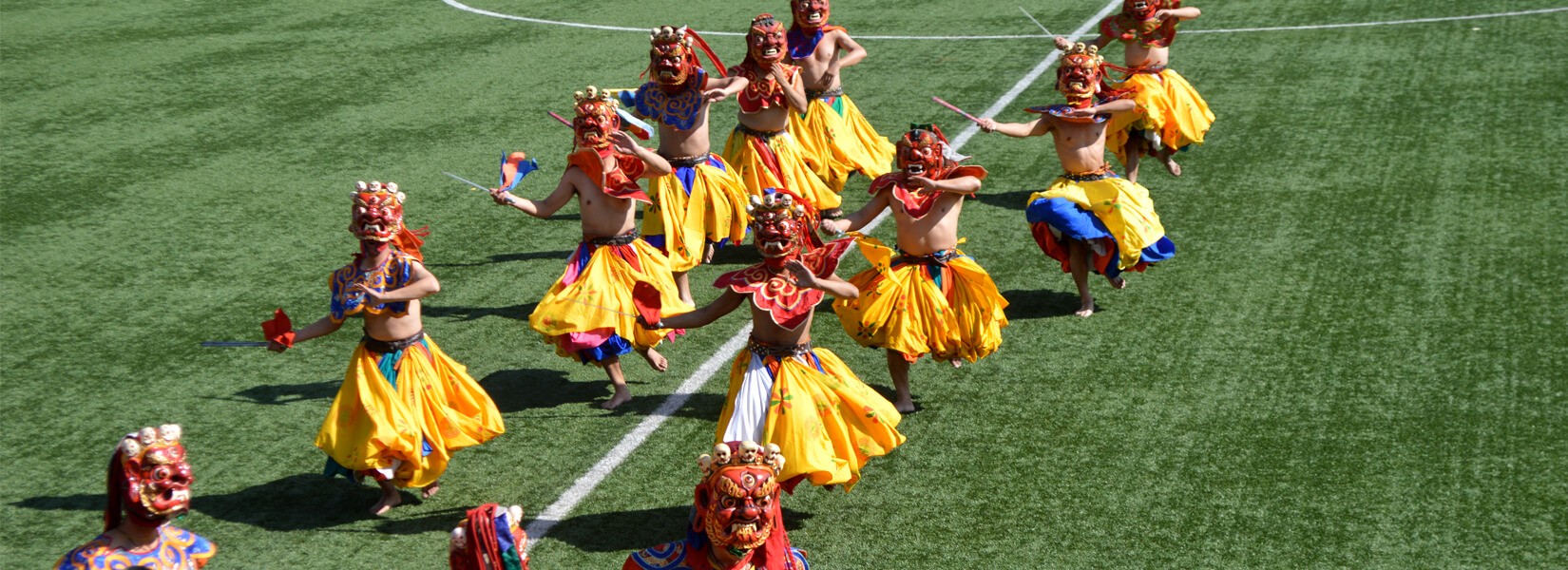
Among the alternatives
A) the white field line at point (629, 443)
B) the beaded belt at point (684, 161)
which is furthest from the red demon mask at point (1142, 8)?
the white field line at point (629, 443)

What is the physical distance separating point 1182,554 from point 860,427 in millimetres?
1740

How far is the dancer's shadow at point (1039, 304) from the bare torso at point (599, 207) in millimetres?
2940

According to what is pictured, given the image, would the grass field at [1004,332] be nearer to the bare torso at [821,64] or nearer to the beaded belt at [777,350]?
the beaded belt at [777,350]

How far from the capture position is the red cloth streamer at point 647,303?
30.2 ft

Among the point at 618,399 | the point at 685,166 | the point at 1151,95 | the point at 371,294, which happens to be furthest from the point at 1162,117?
the point at 371,294

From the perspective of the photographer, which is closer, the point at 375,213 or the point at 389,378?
the point at 375,213

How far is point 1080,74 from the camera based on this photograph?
1080 centimetres

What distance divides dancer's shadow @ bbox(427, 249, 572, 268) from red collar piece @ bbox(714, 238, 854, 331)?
4617 mm

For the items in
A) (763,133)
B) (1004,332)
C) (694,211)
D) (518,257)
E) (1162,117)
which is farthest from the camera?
(1162,117)

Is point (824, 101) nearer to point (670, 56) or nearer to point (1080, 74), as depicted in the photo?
point (670, 56)

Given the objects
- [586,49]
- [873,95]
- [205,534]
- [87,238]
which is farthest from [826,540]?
[586,49]

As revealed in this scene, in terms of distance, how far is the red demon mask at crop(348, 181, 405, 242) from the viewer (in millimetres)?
7938

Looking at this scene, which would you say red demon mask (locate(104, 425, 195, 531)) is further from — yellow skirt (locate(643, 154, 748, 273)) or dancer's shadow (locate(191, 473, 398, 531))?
yellow skirt (locate(643, 154, 748, 273))

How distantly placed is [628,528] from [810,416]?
1214 mm
